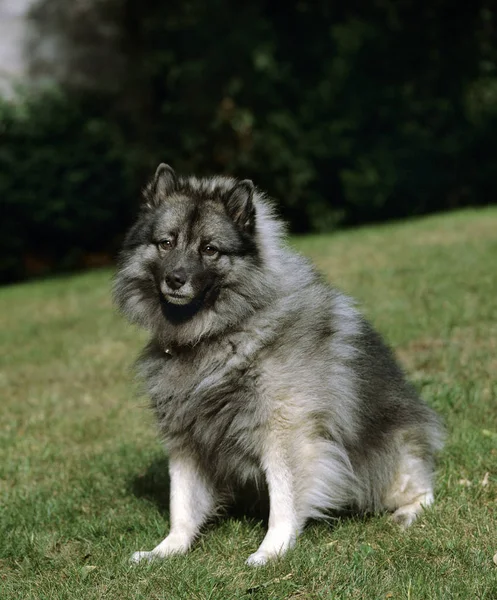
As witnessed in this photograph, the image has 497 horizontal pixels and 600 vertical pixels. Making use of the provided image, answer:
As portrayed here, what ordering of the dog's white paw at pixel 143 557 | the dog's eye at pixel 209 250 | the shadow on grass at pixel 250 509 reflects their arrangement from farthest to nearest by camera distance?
the shadow on grass at pixel 250 509
the dog's eye at pixel 209 250
the dog's white paw at pixel 143 557

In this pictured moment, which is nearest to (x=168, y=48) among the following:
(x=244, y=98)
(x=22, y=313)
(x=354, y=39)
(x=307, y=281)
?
(x=244, y=98)

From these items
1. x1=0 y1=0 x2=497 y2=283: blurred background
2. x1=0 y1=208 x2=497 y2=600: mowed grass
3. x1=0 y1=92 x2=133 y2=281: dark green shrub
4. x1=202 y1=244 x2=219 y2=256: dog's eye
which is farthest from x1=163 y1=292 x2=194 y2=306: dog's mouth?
x1=0 y1=0 x2=497 y2=283: blurred background

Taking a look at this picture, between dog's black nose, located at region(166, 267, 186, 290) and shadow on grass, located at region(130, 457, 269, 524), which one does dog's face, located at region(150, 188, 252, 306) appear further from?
shadow on grass, located at region(130, 457, 269, 524)

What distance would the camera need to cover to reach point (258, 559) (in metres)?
3.68

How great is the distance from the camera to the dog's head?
12.6 ft

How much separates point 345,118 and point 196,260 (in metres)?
14.3

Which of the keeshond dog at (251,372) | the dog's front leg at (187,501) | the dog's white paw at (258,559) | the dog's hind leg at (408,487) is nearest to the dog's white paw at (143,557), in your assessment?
the keeshond dog at (251,372)

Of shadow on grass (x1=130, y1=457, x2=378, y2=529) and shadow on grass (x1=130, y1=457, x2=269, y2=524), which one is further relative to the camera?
shadow on grass (x1=130, y1=457, x2=269, y2=524)

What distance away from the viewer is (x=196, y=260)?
3836 mm

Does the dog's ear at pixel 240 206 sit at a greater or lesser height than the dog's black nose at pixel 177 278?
greater

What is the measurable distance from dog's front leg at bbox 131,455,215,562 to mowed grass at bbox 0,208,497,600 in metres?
0.08

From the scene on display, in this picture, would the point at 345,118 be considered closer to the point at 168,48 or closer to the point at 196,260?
A: the point at 168,48

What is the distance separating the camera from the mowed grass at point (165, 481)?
348 cm

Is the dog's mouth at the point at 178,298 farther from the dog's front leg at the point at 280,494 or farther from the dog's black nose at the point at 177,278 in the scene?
the dog's front leg at the point at 280,494
